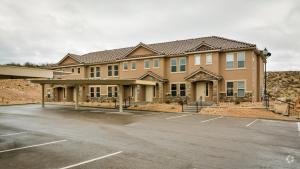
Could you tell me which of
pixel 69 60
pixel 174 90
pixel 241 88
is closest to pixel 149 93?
pixel 174 90

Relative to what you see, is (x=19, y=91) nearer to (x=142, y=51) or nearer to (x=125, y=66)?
(x=125, y=66)

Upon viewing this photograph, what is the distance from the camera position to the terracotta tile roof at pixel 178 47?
2767cm

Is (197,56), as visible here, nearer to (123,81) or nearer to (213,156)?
(123,81)

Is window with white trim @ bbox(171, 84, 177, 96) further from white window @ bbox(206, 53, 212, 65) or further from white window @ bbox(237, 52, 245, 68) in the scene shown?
white window @ bbox(237, 52, 245, 68)

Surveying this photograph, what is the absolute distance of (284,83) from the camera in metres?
54.1

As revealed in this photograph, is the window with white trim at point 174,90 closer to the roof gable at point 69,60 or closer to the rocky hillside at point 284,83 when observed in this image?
the roof gable at point 69,60

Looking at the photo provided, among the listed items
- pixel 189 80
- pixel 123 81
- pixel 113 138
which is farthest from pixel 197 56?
pixel 113 138

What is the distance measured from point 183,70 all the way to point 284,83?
35223mm

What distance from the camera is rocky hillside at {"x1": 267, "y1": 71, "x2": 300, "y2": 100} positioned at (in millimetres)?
48581

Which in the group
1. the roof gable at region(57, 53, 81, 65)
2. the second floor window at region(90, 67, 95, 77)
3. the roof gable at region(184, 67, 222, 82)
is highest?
the roof gable at region(57, 53, 81, 65)

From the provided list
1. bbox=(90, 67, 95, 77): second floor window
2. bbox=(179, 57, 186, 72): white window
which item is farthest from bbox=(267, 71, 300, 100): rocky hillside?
bbox=(90, 67, 95, 77): second floor window

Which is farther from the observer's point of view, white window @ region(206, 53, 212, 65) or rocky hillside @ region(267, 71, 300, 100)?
rocky hillside @ region(267, 71, 300, 100)

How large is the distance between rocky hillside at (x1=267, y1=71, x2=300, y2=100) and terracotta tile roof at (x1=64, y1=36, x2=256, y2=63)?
2354 cm

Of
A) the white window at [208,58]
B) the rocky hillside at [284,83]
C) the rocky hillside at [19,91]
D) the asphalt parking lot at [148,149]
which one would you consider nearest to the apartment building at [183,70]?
the white window at [208,58]
